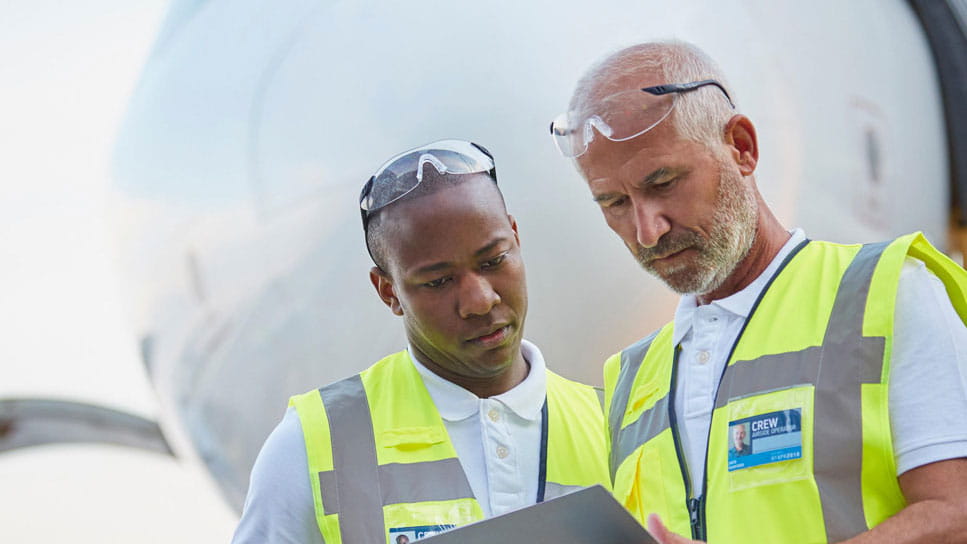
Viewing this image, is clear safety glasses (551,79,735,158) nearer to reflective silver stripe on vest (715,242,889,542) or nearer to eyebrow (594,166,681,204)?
eyebrow (594,166,681,204)

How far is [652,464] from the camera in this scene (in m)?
2.04

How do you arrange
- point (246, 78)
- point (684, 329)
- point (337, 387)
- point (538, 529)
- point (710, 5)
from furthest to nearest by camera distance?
1. point (246, 78)
2. point (710, 5)
3. point (337, 387)
4. point (684, 329)
5. point (538, 529)

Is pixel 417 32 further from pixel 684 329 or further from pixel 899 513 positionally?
pixel 899 513

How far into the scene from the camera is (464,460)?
231cm

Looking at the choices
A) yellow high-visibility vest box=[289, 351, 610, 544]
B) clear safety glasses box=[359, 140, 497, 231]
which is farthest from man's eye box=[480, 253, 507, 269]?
yellow high-visibility vest box=[289, 351, 610, 544]

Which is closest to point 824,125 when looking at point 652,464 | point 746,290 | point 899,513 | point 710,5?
point 710,5

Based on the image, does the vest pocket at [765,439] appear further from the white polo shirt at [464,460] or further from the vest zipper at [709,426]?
the white polo shirt at [464,460]

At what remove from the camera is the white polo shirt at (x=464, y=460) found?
2.23m

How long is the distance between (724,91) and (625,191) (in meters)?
0.28

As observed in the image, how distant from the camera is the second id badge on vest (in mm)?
1793

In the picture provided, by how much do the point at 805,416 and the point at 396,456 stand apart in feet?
2.82

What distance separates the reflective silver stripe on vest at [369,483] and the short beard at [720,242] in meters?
0.60

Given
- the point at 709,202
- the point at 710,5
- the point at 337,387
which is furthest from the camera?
the point at 710,5

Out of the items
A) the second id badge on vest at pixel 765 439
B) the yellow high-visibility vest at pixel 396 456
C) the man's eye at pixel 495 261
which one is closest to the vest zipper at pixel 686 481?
the second id badge on vest at pixel 765 439
